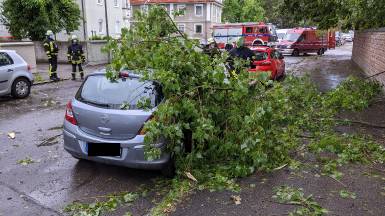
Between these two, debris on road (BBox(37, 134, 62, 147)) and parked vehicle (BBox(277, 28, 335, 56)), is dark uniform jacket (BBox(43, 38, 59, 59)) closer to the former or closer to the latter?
debris on road (BBox(37, 134, 62, 147))

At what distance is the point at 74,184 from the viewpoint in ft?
17.9

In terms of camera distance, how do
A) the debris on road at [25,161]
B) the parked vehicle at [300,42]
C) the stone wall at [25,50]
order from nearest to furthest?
the debris on road at [25,161] < the stone wall at [25,50] < the parked vehicle at [300,42]

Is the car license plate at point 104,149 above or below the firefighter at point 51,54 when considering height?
below

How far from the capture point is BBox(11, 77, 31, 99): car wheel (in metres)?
11.9

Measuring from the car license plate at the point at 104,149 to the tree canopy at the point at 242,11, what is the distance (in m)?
56.3

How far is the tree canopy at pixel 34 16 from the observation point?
22.3 metres

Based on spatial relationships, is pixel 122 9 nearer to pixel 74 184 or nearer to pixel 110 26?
pixel 110 26

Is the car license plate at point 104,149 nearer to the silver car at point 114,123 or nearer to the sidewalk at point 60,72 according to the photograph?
the silver car at point 114,123

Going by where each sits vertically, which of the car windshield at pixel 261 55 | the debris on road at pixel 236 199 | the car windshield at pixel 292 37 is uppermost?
the car windshield at pixel 292 37

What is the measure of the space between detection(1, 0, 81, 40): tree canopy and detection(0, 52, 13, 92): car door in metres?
11.5

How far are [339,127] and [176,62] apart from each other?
12.6 ft

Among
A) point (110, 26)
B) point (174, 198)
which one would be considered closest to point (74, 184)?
point (174, 198)

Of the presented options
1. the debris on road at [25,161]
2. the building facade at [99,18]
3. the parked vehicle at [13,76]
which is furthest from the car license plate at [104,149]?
the building facade at [99,18]

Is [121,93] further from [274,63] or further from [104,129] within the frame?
[274,63]
